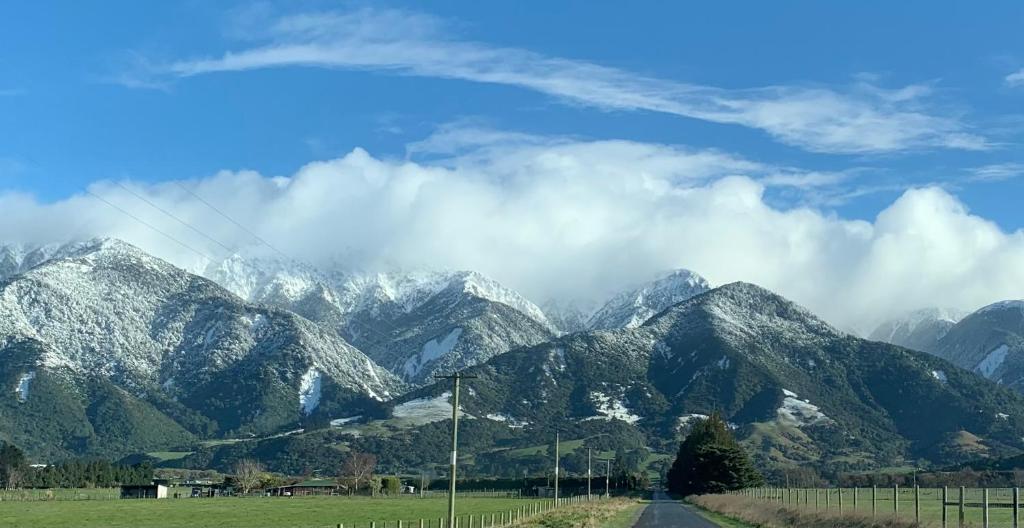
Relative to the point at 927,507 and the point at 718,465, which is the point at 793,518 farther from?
the point at 718,465

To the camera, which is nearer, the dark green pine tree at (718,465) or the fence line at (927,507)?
the fence line at (927,507)

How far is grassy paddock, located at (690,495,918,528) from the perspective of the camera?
157ft

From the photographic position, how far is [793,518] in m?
64.9

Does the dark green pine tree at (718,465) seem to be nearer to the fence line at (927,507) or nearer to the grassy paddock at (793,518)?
the fence line at (927,507)

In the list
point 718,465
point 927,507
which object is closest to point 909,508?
point 927,507

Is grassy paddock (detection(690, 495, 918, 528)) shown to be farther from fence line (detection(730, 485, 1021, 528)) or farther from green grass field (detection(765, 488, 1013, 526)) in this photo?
green grass field (detection(765, 488, 1013, 526))

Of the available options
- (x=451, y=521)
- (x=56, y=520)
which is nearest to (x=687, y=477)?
(x=56, y=520)

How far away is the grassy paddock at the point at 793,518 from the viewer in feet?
157

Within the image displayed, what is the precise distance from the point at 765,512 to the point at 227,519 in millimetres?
48222

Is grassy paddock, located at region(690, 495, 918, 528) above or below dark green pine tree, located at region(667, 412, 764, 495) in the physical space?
below

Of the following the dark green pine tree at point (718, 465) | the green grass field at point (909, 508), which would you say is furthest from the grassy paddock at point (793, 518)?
the dark green pine tree at point (718, 465)

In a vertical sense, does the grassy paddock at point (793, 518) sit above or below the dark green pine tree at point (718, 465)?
below

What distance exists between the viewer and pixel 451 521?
5800 cm

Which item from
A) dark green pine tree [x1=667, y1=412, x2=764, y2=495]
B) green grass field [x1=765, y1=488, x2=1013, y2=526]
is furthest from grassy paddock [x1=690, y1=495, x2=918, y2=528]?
dark green pine tree [x1=667, y1=412, x2=764, y2=495]
